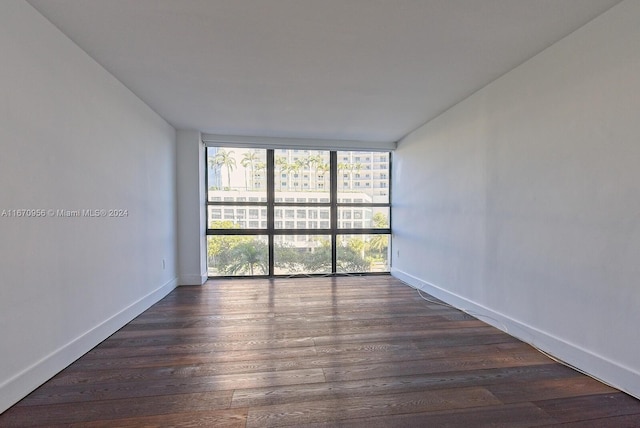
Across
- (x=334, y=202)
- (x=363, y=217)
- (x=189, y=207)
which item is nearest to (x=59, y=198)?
(x=189, y=207)

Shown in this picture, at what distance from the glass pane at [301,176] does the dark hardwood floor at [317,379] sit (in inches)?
91.3

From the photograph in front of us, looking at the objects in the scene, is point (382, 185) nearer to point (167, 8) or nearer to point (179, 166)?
point (179, 166)

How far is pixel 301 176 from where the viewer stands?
4742 mm

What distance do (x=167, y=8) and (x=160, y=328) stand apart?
103 inches

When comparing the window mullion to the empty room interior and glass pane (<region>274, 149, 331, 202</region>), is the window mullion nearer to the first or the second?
glass pane (<region>274, 149, 331, 202</region>)

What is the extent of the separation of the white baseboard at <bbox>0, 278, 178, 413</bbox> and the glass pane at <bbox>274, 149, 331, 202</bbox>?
105 inches

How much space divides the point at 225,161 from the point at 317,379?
147 inches

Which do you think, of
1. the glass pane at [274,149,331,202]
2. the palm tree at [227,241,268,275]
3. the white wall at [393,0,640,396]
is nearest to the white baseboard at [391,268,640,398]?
the white wall at [393,0,640,396]

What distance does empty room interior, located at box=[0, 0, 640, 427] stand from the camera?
5.13 feet

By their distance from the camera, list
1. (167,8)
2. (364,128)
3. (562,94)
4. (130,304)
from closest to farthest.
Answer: (167,8)
(562,94)
(130,304)
(364,128)

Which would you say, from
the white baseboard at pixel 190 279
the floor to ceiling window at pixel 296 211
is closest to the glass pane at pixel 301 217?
the floor to ceiling window at pixel 296 211

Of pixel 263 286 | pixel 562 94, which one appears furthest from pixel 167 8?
pixel 263 286

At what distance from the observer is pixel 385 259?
4.99 metres

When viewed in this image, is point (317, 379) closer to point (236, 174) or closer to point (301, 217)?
point (301, 217)
